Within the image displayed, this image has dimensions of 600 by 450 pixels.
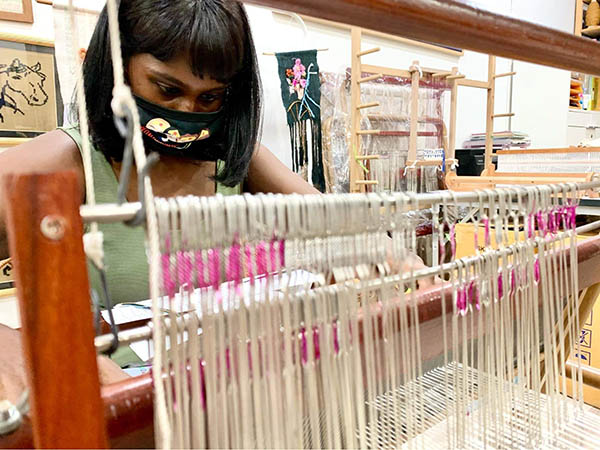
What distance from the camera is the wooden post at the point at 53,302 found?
23 cm

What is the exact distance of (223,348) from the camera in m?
0.32

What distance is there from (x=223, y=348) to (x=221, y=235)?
8 cm

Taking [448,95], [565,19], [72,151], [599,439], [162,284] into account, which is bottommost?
[599,439]

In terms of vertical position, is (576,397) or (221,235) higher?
(221,235)

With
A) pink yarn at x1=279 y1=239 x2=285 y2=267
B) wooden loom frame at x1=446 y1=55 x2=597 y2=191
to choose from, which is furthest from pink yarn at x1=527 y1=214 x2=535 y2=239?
wooden loom frame at x1=446 y1=55 x2=597 y2=191

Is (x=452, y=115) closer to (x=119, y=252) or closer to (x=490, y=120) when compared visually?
(x=490, y=120)

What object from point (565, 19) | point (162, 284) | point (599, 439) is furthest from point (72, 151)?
point (565, 19)

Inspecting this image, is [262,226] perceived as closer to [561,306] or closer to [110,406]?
[110,406]

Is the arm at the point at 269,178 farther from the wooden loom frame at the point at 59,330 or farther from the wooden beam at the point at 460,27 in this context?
the wooden loom frame at the point at 59,330

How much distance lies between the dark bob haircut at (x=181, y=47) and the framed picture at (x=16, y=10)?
97 centimetres

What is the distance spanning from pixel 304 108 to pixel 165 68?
1.32m

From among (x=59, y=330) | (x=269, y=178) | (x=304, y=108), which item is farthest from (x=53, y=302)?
(x=304, y=108)

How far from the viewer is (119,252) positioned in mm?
918

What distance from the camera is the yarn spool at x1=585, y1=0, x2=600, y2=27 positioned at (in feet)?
10.7
